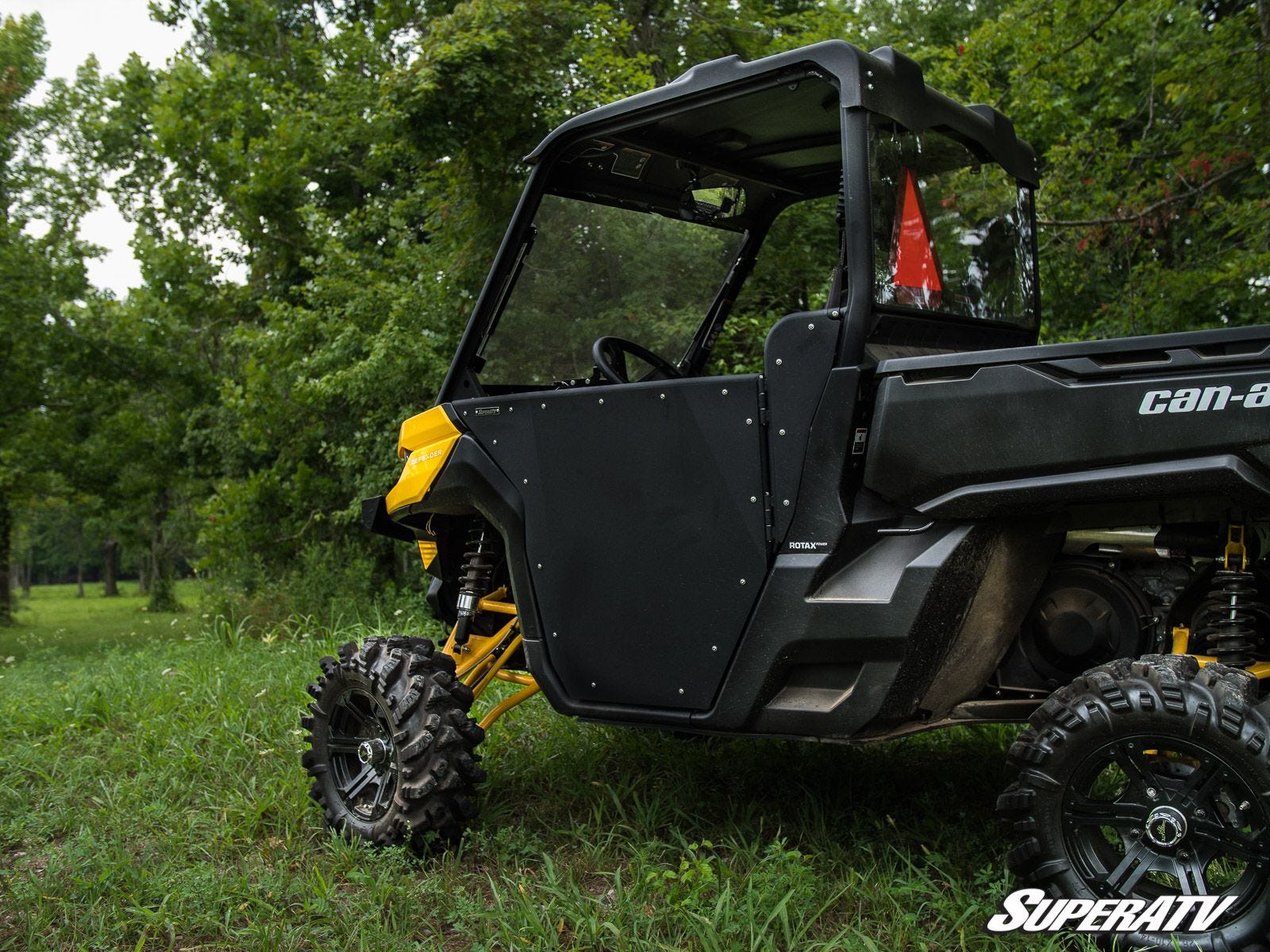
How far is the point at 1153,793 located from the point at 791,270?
322cm

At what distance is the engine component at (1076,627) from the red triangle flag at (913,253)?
809 millimetres

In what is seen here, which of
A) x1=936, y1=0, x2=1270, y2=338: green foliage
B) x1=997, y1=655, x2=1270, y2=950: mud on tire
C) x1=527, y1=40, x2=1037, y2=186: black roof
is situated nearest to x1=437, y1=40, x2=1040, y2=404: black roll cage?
x1=527, y1=40, x2=1037, y2=186: black roof

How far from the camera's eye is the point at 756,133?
12.7 ft

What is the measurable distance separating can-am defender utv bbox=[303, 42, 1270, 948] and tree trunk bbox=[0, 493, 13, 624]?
1631 centimetres

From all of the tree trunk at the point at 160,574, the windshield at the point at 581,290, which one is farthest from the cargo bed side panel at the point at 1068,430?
the tree trunk at the point at 160,574

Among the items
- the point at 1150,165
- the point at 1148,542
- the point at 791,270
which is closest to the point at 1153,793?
the point at 1148,542

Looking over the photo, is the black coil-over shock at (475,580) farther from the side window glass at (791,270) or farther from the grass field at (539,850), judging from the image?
the side window glass at (791,270)

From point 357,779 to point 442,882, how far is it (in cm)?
56

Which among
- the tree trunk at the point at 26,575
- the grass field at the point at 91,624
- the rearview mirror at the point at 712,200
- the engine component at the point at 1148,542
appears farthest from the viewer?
the tree trunk at the point at 26,575

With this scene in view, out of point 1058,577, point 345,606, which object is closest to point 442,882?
point 1058,577

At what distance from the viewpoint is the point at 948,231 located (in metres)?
3.51

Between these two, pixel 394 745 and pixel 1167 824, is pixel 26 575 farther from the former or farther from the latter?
pixel 1167 824

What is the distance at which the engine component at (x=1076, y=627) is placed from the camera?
3049 millimetres

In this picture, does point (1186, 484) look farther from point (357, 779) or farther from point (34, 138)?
point (34, 138)
